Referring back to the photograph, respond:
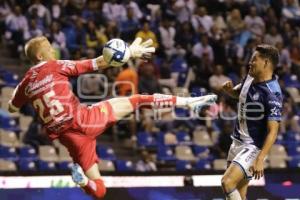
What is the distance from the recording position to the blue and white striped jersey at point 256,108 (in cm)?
780

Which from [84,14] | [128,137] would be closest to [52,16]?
[84,14]

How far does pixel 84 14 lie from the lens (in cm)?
1540

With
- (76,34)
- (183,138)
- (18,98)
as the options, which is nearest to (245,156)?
(18,98)

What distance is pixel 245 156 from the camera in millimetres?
7949

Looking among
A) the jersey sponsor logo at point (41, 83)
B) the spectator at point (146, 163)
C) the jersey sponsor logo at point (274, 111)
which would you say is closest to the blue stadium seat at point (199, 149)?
the spectator at point (146, 163)

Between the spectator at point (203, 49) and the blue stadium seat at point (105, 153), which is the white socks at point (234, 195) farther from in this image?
the spectator at point (203, 49)

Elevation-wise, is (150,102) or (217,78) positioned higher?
(150,102)

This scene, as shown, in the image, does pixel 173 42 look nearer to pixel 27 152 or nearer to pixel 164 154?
pixel 164 154

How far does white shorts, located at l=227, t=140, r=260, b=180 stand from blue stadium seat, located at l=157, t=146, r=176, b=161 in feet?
18.2

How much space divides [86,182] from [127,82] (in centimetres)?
589

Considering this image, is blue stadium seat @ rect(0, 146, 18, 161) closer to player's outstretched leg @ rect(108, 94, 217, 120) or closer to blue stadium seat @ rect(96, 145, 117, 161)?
blue stadium seat @ rect(96, 145, 117, 161)

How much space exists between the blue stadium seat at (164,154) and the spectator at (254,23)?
430cm

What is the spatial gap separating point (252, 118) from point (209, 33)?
8.48 metres

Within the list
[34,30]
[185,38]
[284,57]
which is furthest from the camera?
[284,57]
